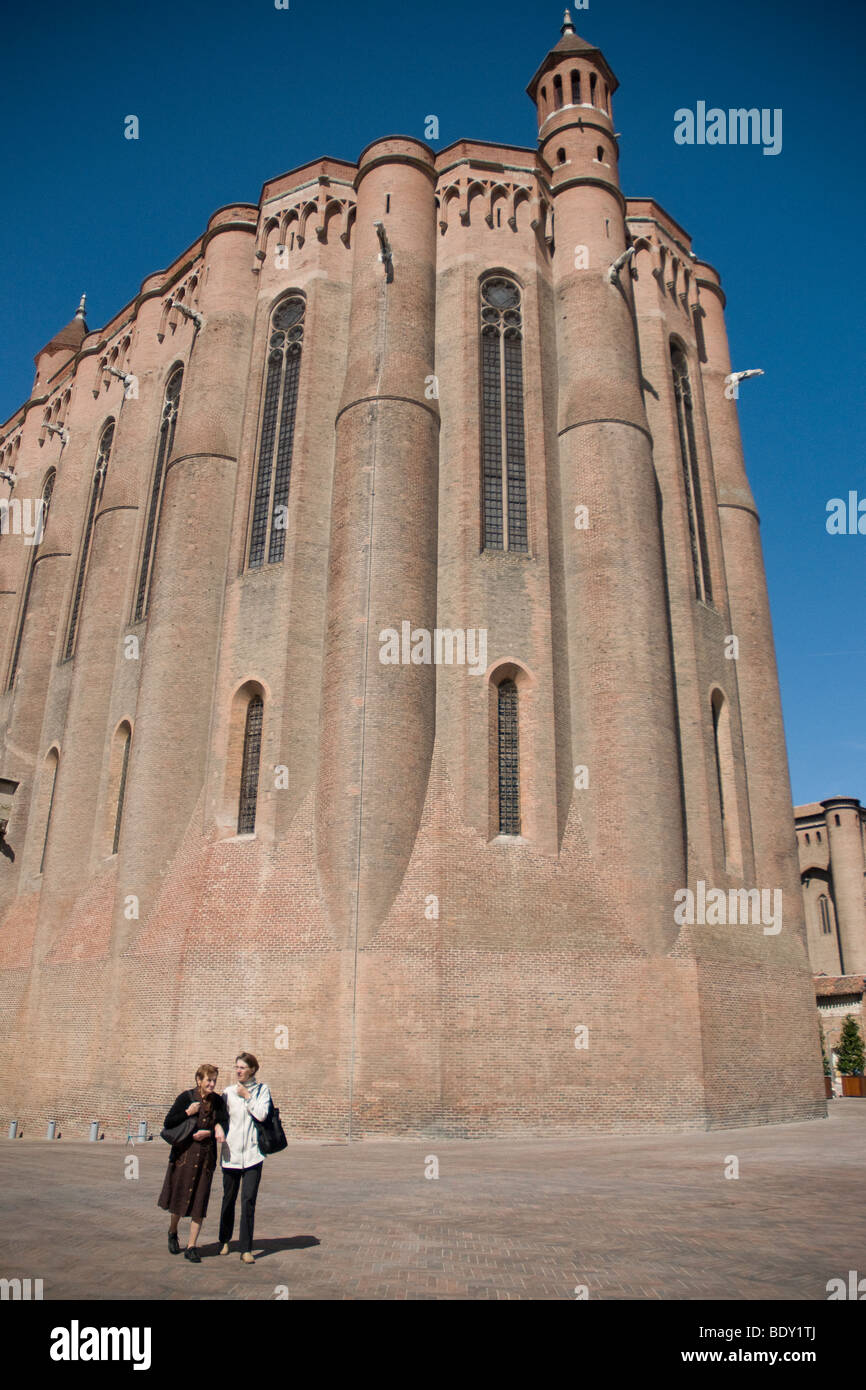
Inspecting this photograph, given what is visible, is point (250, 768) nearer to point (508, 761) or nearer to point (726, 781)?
point (508, 761)

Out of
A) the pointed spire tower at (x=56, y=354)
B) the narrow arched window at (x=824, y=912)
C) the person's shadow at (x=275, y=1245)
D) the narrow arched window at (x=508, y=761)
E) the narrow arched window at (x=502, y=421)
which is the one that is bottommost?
the person's shadow at (x=275, y=1245)

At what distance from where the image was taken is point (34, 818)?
27.8m

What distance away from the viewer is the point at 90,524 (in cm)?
3175

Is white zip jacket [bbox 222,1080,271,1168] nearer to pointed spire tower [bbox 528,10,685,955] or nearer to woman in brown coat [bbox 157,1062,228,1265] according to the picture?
woman in brown coat [bbox 157,1062,228,1265]

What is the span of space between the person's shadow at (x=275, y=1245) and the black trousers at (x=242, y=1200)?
0.09m

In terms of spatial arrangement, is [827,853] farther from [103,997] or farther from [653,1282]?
[653,1282]

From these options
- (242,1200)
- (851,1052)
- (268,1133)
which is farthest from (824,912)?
(242,1200)

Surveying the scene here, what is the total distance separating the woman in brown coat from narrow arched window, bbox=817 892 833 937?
158ft

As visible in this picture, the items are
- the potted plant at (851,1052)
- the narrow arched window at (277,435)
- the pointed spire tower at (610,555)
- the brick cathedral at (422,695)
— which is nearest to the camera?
the brick cathedral at (422,695)

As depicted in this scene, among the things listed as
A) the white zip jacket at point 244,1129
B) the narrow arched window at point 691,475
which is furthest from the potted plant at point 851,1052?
the white zip jacket at point 244,1129

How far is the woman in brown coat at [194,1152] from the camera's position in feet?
23.0

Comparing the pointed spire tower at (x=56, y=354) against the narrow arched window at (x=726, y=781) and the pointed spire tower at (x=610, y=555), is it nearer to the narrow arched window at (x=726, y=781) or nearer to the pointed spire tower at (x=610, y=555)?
the pointed spire tower at (x=610, y=555)

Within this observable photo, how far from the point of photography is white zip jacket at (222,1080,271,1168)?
7.04 metres
